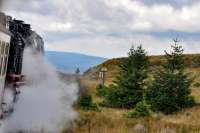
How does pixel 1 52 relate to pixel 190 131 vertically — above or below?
above

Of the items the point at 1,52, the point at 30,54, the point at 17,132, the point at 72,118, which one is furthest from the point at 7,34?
the point at 72,118

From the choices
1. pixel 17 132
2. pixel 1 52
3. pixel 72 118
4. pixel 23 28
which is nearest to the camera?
pixel 1 52

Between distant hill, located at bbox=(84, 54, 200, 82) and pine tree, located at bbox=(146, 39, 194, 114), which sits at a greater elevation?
distant hill, located at bbox=(84, 54, 200, 82)

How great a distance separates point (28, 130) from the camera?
20.1 metres

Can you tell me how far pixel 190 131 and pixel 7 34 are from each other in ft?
31.5

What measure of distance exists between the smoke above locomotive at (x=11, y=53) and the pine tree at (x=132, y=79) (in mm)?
14871

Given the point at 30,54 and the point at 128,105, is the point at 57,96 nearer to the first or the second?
the point at 30,54

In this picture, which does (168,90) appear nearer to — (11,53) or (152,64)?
(11,53)

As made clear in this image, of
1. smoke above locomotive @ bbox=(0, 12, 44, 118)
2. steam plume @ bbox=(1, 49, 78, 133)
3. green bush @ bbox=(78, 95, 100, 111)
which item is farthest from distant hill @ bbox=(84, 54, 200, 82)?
smoke above locomotive @ bbox=(0, 12, 44, 118)

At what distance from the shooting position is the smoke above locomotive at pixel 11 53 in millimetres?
16094

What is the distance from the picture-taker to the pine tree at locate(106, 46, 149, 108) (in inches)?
1421

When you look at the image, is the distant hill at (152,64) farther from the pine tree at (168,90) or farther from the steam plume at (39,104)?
the steam plume at (39,104)

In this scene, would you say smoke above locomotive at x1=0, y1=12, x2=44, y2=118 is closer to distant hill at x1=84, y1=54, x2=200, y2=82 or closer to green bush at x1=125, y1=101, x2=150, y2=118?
green bush at x1=125, y1=101, x2=150, y2=118

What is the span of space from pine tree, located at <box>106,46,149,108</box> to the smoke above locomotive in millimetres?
14871
